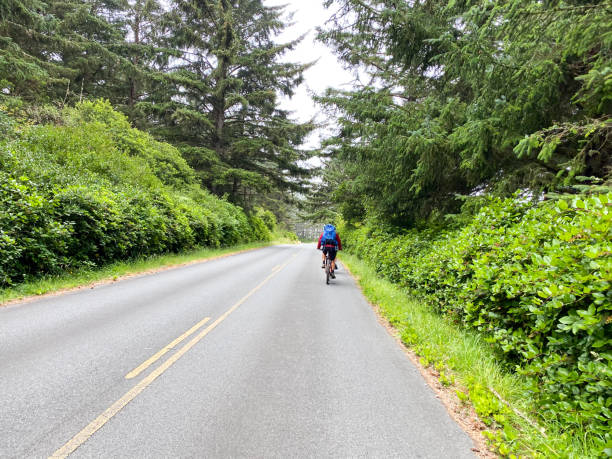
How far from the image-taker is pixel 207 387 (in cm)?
325

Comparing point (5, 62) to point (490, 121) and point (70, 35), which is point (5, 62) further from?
point (490, 121)

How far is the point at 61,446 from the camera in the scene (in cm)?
224

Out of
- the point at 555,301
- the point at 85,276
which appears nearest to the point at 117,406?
the point at 555,301

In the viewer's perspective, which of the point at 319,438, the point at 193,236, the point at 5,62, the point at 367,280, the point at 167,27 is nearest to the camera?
the point at 319,438

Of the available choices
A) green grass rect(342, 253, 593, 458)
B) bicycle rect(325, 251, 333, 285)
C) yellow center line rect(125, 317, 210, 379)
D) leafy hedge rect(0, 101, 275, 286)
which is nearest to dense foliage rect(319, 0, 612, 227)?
bicycle rect(325, 251, 333, 285)

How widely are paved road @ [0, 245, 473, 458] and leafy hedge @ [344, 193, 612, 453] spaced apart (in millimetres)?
931

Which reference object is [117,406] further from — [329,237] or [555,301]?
[329,237]

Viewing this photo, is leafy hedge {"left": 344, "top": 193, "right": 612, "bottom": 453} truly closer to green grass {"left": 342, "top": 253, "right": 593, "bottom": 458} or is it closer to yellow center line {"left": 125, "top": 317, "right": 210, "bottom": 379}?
green grass {"left": 342, "top": 253, "right": 593, "bottom": 458}

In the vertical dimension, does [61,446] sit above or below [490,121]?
below

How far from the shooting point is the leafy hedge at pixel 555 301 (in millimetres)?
2166

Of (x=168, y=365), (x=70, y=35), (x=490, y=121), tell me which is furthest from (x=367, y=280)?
(x=70, y=35)

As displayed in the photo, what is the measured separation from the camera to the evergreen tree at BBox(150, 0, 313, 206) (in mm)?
25078

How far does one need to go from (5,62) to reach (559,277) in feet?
64.6

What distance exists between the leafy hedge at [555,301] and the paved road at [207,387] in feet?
3.05
